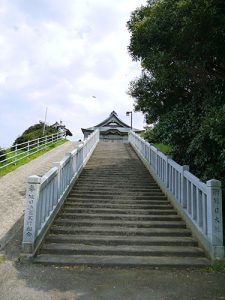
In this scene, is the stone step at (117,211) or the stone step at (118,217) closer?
the stone step at (118,217)

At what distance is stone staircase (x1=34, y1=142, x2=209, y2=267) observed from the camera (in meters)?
6.12

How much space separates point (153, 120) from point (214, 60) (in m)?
4.08

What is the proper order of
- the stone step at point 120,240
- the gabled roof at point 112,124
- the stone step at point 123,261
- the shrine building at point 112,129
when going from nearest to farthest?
the stone step at point 123,261 < the stone step at point 120,240 < the shrine building at point 112,129 < the gabled roof at point 112,124

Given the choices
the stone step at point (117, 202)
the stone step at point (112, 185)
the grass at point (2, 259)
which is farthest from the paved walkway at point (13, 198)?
the stone step at point (112, 185)

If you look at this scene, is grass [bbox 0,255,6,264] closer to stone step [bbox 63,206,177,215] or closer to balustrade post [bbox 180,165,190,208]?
stone step [bbox 63,206,177,215]

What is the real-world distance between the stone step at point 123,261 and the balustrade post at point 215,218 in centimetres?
34

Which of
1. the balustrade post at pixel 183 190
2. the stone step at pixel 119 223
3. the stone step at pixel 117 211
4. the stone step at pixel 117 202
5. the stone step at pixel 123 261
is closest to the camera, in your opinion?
the stone step at pixel 123 261

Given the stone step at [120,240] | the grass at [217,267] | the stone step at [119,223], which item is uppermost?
the stone step at [119,223]

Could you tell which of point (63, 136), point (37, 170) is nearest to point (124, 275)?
point (37, 170)

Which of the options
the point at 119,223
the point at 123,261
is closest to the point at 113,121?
the point at 119,223

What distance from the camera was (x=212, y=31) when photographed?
730 cm

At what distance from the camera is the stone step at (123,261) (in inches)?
230

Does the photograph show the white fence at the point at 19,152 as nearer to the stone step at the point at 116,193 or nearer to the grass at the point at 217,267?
the stone step at the point at 116,193

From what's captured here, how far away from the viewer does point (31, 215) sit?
20.1ft
